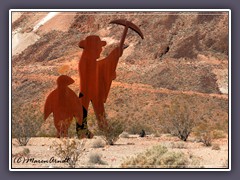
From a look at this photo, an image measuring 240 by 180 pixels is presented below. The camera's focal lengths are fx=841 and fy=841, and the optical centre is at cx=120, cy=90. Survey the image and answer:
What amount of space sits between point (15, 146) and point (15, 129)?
2.35ft

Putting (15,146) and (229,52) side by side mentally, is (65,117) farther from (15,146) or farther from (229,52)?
(229,52)

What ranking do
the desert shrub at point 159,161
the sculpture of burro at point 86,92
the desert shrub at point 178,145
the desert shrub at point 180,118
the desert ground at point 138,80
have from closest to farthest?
the desert shrub at point 159,161, the desert ground at point 138,80, the sculpture of burro at point 86,92, the desert shrub at point 178,145, the desert shrub at point 180,118

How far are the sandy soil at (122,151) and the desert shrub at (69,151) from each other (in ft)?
0.37

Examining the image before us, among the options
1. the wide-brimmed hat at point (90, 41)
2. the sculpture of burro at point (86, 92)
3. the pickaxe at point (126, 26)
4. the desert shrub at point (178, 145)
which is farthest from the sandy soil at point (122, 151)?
the pickaxe at point (126, 26)

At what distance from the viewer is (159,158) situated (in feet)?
67.9

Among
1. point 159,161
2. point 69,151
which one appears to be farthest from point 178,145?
point 69,151

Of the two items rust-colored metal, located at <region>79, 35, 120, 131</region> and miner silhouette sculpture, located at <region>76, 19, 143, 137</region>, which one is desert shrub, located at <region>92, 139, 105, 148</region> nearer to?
miner silhouette sculpture, located at <region>76, 19, 143, 137</region>

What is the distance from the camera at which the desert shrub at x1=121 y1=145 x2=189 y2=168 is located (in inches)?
811

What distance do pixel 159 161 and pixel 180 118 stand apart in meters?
3.51

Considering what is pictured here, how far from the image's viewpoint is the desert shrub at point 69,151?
20.7 meters

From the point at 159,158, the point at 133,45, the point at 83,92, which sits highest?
the point at 133,45

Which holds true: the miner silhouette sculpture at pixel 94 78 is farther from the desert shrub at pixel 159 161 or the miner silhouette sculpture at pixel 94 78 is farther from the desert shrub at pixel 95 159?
the desert shrub at pixel 159 161

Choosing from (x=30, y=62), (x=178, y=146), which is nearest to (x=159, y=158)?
(x=178, y=146)

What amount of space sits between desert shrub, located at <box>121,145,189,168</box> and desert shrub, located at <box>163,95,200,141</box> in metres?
2.10
